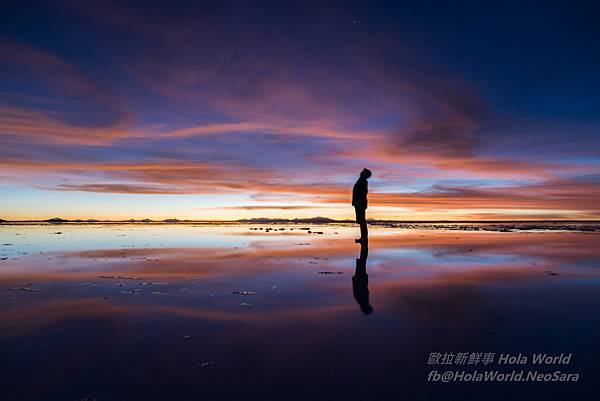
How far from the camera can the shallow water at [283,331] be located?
138 inches

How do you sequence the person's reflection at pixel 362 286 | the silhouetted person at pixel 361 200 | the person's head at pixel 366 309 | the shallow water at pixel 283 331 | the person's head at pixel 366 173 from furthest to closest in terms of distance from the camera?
the silhouetted person at pixel 361 200 → the person's head at pixel 366 173 → the person's reflection at pixel 362 286 → the person's head at pixel 366 309 → the shallow water at pixel 283 331

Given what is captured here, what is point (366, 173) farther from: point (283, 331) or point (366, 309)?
point (283, 331)

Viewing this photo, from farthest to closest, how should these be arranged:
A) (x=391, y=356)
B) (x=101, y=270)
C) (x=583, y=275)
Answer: (x=101, y=270) < (x=583, y=275) < (x=391, y=356)

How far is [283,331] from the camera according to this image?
204 inches

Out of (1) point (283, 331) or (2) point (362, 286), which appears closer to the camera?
(1) point (283, 331)

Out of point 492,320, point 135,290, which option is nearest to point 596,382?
point 492,320

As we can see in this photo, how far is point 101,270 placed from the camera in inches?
429

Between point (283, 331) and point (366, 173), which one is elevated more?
point (366, 173)

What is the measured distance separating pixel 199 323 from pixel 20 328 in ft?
8.29

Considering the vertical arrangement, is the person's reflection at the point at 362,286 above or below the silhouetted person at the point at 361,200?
below

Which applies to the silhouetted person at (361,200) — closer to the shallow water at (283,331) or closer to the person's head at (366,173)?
the person's head at (366,173)

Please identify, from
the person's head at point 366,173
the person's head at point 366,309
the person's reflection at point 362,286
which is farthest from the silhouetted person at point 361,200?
the person's head at point 366,309

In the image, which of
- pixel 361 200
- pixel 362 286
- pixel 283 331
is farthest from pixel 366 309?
pixel 361 200

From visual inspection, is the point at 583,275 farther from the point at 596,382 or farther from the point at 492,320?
the point at 596,382
